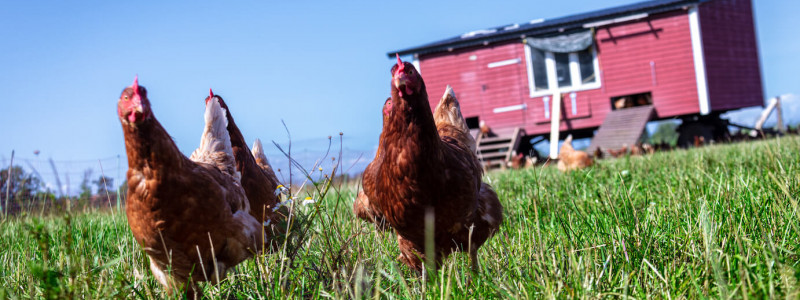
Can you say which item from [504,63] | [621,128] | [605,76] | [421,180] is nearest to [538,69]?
[504,63]

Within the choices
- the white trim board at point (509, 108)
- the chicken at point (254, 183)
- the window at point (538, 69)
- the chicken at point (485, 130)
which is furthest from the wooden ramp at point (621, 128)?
the chicken at point (254, 183)

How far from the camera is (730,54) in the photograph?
16391mm

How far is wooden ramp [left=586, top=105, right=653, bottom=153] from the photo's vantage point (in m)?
13.8

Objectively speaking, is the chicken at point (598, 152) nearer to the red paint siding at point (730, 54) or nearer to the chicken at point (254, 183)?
the red paint siding at point (730, 54)

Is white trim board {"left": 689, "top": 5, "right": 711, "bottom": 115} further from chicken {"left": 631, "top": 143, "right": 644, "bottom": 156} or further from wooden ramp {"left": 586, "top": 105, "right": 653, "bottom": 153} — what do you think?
chicken {"left": 631, "top": 143, "right": 644, "bottom": 156}

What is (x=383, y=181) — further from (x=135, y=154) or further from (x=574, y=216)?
(x=574, y=216)

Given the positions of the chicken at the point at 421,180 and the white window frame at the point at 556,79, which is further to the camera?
the white window frame at the point at 556,79

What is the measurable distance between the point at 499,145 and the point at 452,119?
13.1 meters

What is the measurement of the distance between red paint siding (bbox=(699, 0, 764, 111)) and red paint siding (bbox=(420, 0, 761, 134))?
0.07 metres

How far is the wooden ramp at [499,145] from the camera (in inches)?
633

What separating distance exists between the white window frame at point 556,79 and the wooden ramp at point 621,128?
1311 mm

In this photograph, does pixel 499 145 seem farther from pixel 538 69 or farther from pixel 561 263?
pixel 561 263

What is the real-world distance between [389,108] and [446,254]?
81cm

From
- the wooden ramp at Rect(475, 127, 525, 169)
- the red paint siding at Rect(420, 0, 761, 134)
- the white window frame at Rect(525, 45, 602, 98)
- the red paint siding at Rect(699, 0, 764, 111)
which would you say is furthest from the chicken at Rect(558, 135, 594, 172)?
the red paint siding at Rect(699, 0, 764, 111)
